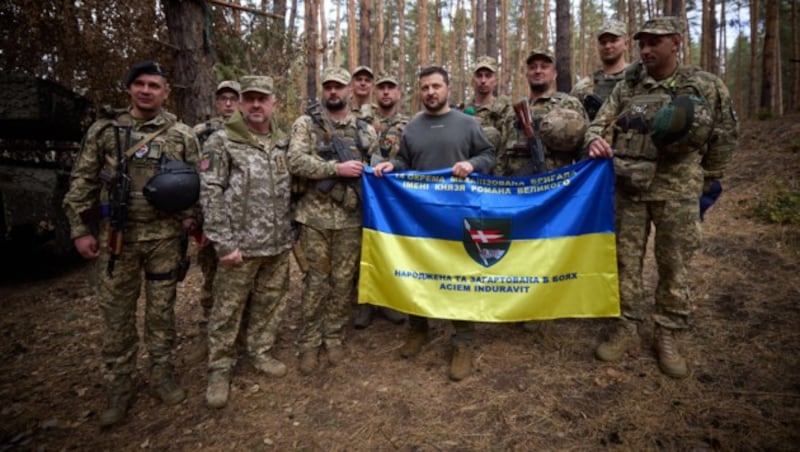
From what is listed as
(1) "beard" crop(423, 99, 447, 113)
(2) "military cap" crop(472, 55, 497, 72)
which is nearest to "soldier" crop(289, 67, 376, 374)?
(1) "beard" crop(423, 99, 447, 113)

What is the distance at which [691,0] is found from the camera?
25094 millimetres

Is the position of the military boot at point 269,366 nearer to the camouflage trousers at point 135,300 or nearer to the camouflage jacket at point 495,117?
the camouflage trousers at point 135,300

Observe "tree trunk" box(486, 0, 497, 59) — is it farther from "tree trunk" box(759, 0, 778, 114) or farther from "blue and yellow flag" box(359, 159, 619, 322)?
"tree trunk" box(759, 0, 778, 114)

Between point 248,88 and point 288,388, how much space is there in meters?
2.69

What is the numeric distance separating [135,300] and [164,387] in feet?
2.62

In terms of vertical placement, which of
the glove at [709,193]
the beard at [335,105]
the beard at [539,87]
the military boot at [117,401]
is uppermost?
the beard at [539,87]

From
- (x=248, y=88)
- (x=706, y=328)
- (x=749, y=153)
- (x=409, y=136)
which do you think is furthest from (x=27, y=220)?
(x=749, y=153)

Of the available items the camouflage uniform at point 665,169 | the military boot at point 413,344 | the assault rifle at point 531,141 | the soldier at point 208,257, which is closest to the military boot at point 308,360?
the military boot at point 413,344

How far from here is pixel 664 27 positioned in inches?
129

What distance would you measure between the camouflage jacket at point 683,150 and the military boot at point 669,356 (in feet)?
4.02

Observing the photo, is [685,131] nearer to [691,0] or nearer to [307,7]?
[307,7]

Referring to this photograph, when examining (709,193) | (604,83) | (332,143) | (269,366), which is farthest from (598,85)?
(269,366)

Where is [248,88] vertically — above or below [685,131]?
above

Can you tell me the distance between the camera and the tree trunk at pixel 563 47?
8.89 meters
